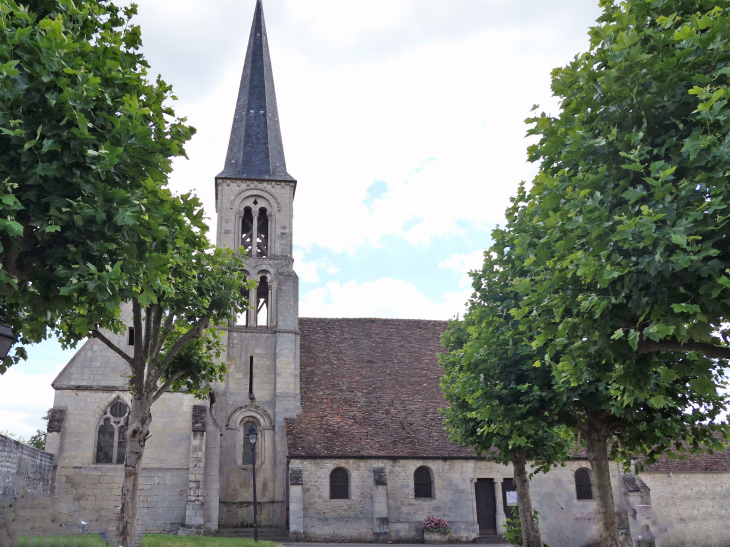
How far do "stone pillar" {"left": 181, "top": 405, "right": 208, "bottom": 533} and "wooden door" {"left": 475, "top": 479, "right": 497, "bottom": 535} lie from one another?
11.3 metres

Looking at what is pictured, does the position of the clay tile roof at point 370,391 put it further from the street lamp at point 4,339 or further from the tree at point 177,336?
the street lamp at point 4,339

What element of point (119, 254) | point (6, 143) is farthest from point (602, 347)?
point (6, 143)

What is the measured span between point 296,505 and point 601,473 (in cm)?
1414

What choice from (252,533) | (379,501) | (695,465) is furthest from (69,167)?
(695,465)

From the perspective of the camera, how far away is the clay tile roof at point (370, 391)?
26078 millimetres

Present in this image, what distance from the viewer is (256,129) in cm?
3288

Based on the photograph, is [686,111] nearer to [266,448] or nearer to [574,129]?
[574,129]

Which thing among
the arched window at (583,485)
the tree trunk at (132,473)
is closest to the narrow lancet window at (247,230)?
the tree trunk at (132,473)

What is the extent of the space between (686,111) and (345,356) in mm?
25083

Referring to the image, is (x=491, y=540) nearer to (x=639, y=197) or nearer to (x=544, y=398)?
(x=544, y=398)

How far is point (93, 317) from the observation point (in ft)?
21.8

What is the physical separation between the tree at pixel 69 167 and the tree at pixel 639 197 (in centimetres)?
468

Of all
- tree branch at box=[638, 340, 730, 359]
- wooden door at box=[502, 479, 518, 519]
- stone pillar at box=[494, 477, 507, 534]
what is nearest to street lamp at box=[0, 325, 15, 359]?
tree branch at box=[638, 340, 730, 359]

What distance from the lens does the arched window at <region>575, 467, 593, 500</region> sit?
87.9 feet
